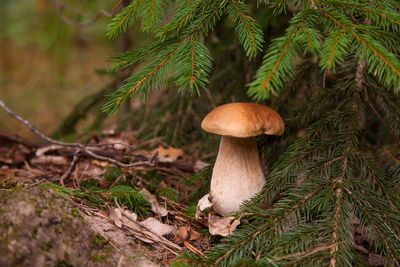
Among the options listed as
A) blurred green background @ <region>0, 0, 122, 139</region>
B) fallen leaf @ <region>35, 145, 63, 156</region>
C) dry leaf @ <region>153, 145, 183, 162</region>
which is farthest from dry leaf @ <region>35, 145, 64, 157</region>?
blurred green background @ <region>0, 0, 122, 139</region>

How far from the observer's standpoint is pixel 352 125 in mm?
1700

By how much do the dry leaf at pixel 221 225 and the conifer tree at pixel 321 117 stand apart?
0.41 ft

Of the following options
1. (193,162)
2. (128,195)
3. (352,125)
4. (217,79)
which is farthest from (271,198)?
(217,79)

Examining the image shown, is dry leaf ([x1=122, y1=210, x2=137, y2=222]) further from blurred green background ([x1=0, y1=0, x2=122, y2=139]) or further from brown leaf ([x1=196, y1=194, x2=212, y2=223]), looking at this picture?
blurred green background ([x1=0, y1=0, x2=122, y2=139])

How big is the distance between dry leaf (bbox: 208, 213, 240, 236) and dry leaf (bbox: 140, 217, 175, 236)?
9.1 inches

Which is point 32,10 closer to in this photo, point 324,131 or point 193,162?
point 193,162

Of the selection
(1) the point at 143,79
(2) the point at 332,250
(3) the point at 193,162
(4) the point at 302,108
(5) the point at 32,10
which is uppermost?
(5) the point at 32,10

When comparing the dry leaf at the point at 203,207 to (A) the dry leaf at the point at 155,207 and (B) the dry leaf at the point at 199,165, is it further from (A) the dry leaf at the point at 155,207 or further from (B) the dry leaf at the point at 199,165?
(B) the dry leaf at the point at 199,165

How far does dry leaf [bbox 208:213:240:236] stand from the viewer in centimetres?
160

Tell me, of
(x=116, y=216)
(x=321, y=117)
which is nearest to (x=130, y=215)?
(x=116, y=216)

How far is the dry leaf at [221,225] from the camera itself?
5.24 ft

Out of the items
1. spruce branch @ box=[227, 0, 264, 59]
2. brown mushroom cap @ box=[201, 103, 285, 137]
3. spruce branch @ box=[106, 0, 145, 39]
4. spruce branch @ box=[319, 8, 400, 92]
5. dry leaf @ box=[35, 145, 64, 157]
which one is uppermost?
spruce branch @ box=[106, 0, 145, 39]

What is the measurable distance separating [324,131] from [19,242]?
1606mm

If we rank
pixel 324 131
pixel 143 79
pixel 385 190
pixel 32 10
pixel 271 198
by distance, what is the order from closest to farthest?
pixel 143 79 < pixel 385 190 < pixel 271 198 < pixel 324 131 < pixel 32 10
